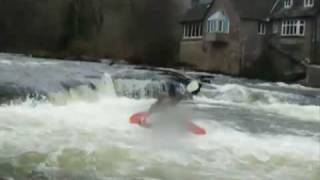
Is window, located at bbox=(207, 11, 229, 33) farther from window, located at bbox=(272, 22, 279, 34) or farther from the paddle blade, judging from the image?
the paddle blade

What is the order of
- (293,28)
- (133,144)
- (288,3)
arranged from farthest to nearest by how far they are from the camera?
(288,3)
(293,28)
(133,144)

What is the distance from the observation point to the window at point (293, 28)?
44188 mm

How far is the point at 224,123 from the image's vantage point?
15836 millimetres

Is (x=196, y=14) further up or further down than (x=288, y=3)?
further down

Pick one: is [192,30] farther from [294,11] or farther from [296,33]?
[296,33]

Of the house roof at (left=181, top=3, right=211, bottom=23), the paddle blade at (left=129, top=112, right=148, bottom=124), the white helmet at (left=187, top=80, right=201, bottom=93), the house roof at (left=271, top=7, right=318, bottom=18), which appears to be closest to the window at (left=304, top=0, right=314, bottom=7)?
the house roof at (left=271, top=7, right=318, bottom=18)

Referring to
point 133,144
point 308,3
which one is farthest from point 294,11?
point 133,144

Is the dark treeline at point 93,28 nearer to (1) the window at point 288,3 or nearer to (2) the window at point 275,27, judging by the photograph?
(2) the window at point 275,27

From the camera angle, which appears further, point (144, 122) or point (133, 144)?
point (144, 122)

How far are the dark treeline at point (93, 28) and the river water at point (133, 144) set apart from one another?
33.1 metres

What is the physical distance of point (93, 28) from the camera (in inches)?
2164

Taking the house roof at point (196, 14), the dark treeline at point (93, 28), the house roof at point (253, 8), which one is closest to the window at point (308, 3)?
the house roof at point (253, 8)

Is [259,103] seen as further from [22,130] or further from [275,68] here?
[275,68]

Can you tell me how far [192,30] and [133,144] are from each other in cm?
4406
